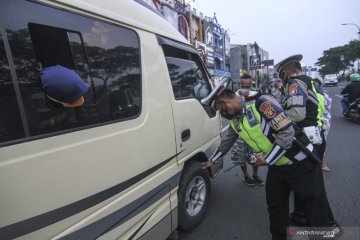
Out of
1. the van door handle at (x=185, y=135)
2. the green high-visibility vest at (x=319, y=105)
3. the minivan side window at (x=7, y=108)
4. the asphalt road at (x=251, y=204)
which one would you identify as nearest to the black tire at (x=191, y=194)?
the asphalt road at (x=251, y=204)

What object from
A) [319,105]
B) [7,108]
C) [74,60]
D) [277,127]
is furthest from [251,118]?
[7,108]

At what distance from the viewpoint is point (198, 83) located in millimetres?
3336

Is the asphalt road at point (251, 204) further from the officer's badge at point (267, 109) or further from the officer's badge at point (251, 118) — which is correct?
the officer's badge at point (267, 109)

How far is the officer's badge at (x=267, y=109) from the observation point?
6.97ft

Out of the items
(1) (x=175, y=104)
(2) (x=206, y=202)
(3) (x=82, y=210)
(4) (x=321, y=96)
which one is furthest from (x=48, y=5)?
(4) (x=321, y=96)

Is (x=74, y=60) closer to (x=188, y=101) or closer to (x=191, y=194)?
(x=188, y=101)

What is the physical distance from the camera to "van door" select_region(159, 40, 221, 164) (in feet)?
8.50

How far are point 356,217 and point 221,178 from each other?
2.03 metres

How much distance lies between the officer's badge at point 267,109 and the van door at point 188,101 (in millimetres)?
784

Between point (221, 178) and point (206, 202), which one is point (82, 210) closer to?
point (206, 202)

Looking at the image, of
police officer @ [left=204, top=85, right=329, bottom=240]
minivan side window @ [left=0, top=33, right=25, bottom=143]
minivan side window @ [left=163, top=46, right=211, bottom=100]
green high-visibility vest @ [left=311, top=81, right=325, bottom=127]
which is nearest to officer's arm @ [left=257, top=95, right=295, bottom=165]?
police officer @ [left=204, top=85, right=329, bottom=240]

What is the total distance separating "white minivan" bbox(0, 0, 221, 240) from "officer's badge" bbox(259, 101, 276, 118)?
786 millimetres

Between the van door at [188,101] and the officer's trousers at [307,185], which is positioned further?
the van door at [188,101]

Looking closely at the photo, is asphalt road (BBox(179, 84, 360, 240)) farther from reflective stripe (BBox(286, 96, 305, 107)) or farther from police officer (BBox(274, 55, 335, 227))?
reflective stripe (BBox(286, 96, 305, 107))
